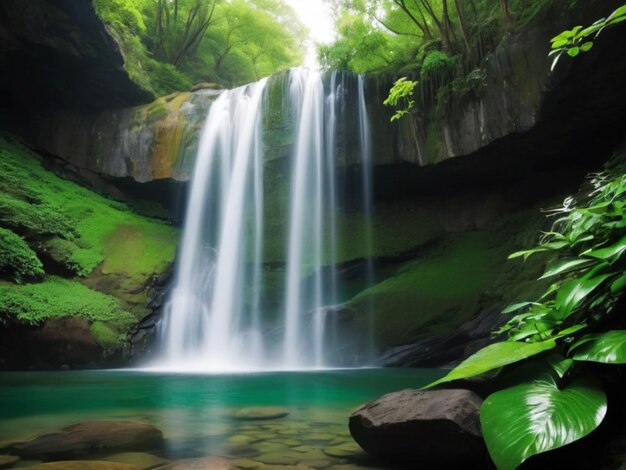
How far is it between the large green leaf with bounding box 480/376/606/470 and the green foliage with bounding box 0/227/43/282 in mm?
10649

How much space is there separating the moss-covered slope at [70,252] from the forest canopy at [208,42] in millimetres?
5077

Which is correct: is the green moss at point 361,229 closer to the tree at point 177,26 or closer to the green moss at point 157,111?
the green moss at point 157,111

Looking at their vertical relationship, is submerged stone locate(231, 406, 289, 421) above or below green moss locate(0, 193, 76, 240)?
below

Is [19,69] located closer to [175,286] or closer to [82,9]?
[82,9]

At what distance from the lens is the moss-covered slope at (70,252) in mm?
9398

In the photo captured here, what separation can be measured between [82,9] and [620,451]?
14702 mm

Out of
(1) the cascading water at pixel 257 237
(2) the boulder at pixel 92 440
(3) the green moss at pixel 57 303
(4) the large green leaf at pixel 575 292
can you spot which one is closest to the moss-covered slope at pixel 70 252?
(3) the green moss at pixel 57 303

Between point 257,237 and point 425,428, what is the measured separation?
11469 mm

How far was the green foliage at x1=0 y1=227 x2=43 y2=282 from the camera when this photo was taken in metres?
9.43

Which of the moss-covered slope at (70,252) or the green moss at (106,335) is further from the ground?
the moss-covered slope at (70,252)

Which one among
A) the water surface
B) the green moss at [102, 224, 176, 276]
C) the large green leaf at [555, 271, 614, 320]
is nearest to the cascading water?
the green moss at [102, 224, 176, 276]

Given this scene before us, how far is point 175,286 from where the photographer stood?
40.1ft

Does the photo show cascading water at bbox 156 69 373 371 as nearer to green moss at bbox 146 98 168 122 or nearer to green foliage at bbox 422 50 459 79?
green moss at bbox 146 98 168 122

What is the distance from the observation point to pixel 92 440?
284 centimetres
